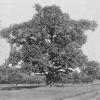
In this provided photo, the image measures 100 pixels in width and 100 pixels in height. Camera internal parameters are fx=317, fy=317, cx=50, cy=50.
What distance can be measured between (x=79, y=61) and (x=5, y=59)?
40.5 feet

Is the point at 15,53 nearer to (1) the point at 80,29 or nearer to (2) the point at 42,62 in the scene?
(2) the point at 42,62

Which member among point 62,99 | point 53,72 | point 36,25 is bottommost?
point 62,99

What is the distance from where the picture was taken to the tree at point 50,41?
50.8 metres

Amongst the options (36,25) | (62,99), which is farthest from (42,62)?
(62,99)

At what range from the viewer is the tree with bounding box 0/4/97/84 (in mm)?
50750

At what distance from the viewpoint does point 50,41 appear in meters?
53.5

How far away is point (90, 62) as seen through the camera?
54.5 metres

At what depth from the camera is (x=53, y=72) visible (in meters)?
53.0

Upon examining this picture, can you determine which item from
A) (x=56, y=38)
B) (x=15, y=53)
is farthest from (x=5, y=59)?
(x=56, y=38)

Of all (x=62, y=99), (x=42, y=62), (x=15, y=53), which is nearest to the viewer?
(x=62, y=99)

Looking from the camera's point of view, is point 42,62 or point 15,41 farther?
point 15,41

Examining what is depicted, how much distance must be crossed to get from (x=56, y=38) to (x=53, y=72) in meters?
5.71

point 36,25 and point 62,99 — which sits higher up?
point 36,25

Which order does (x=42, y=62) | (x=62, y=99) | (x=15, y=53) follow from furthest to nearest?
1. (x=15, y=53)
2. (x=42, y=62)
3. (x=62, y=99)
